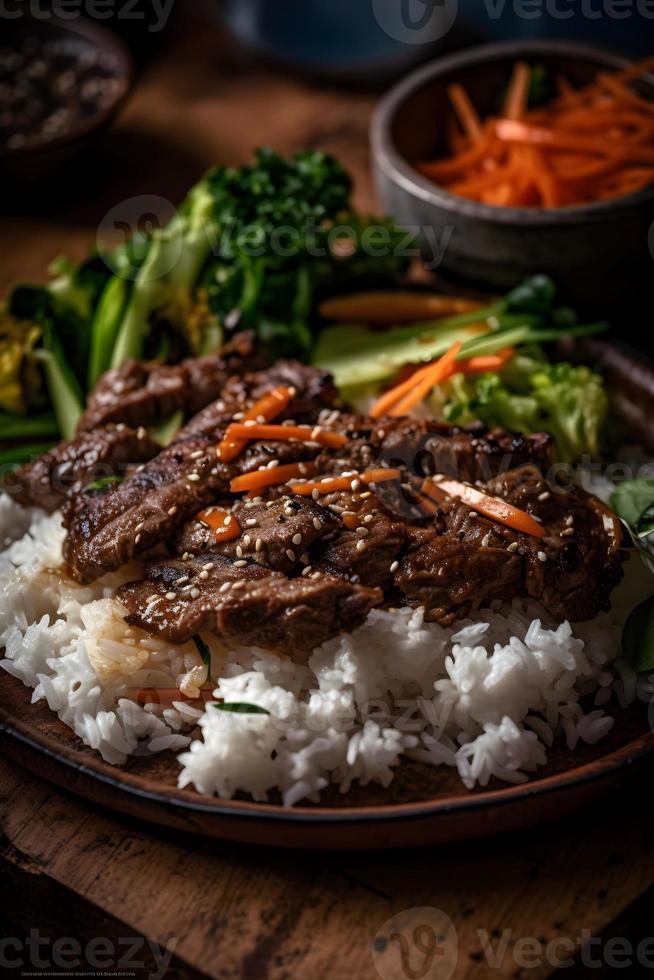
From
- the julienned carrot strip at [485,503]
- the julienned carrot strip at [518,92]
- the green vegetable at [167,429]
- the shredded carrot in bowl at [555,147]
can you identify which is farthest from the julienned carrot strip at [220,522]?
the julienned carrot strip at [518,92]

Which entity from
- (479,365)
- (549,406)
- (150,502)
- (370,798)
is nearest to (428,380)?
(479,365)

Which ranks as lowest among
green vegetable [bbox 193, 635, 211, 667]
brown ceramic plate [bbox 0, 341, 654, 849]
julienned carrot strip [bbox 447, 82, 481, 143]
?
brown ceramic plate [bbox 0, 341, 654, 849]

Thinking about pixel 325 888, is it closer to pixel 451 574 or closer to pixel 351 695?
pixel 351 695

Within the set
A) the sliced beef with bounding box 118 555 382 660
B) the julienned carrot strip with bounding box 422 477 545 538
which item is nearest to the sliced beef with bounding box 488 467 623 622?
the julienned carrot strip with bounding box 422 477 545 538

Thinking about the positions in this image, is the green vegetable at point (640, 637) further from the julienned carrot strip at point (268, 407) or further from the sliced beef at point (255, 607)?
the julienned carrot strip at point (268, 407)

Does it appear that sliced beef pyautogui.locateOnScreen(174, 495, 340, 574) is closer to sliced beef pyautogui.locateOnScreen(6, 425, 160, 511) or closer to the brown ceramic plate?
sliced beef pyautogui.locateOnScreen(6, 425, 160, 511)
